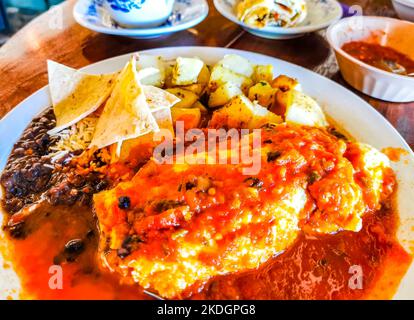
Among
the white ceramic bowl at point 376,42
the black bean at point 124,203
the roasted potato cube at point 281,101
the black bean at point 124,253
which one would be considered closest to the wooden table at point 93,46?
the white ceramic bowl at point 376,42

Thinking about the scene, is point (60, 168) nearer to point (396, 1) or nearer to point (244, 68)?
point (244, 68)

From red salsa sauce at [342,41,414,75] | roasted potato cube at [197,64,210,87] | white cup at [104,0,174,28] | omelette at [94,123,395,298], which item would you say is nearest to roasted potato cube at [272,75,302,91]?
roasted potato cube at [197,64,210,87]

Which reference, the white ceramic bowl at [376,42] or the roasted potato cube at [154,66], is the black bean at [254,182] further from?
the white ceramic bowl at [376,42]

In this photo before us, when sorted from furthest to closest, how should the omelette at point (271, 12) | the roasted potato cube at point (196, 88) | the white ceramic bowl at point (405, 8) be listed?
the white ceramic bowl at point (405, 8) < the omelette at point (271, 12) < the roasted potato cube at point (196, 88)

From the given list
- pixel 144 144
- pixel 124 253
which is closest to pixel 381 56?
pixel 144 144

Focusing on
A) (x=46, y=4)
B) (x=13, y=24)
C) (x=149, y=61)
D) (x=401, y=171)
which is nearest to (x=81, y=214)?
(x=149, y=61)

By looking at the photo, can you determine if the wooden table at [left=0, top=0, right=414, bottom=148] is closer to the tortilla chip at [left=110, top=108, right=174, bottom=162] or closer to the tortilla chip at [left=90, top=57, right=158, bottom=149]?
the tortilla chip at [left=90, top=57, right=158, bottom=149]

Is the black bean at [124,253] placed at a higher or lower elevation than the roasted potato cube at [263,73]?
lower
